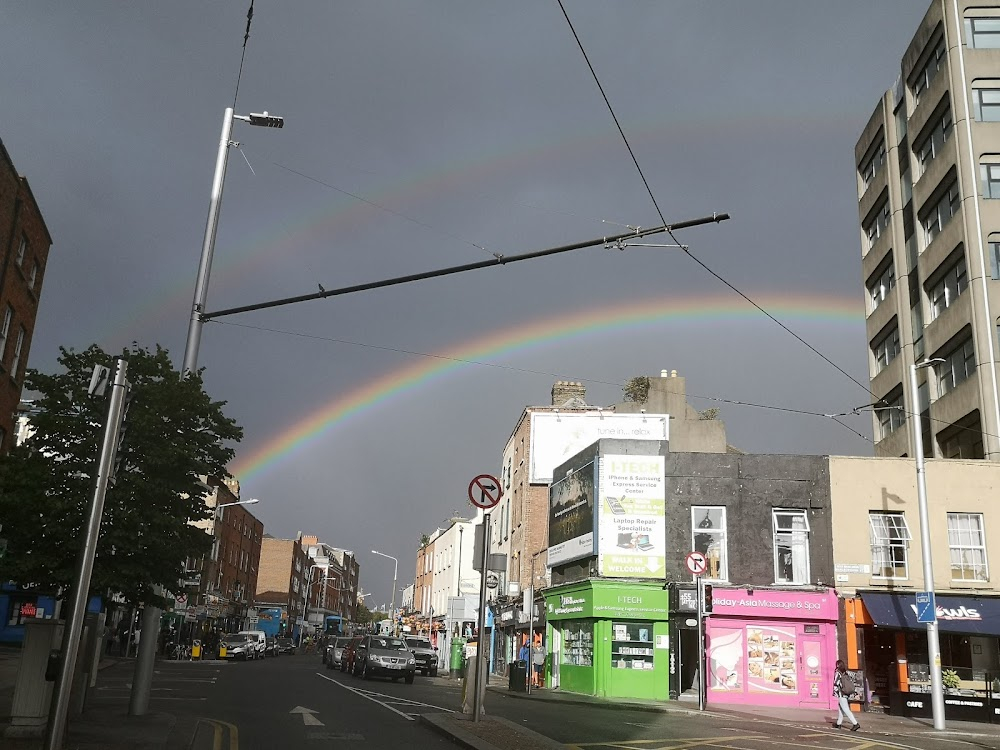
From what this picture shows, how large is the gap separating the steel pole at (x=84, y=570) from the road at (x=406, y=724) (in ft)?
12.0

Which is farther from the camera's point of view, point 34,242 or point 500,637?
point 500,637

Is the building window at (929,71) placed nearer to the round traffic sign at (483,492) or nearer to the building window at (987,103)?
the building window at (987,103)

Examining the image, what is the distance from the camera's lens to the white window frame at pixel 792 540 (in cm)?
2839

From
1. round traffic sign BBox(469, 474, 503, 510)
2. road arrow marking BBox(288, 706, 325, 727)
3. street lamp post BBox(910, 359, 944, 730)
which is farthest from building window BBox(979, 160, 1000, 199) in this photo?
road arrow marking BBox(288, 706, 325, 727)

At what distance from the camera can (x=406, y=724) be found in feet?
51.1

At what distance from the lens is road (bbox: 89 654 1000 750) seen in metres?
13.3

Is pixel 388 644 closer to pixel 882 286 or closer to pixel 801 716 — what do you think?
pixel 801 716

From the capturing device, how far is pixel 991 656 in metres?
26.5

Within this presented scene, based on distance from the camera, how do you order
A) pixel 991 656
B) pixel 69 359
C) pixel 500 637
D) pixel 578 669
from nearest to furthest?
pixel 69 359 < pixel 991 656 < pixel 578 669 < pixel 500 637

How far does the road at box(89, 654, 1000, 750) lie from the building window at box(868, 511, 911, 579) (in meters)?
6.45

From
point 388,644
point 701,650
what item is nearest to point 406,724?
point 701,650

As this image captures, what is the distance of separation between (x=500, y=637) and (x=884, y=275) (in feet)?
86.3

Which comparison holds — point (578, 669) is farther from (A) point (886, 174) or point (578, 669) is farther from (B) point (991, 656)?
(A) point (886, 174)

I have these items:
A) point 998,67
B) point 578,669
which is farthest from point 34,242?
point 998,67
